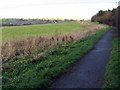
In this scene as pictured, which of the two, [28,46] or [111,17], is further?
[111,17]

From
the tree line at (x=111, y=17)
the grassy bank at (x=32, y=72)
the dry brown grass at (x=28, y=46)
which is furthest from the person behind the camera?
the tree line at (x=111, y=17)

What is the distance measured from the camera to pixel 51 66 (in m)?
16.9

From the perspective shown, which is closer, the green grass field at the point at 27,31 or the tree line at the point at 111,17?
the green grass field at the point at 27,31

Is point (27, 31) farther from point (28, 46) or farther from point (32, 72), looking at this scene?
point (32, 72)

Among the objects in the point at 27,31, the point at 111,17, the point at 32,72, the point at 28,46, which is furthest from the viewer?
the point at 111,17

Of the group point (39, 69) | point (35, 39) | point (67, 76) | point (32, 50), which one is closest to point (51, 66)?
point (39, 69)

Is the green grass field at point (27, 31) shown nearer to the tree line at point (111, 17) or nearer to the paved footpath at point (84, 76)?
the tree line at point (111, 17)

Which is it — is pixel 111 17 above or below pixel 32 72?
above

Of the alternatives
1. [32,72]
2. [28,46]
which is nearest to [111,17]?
[28,46]

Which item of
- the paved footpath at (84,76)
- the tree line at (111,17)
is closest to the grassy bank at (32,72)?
the paved footpath at (84,76)

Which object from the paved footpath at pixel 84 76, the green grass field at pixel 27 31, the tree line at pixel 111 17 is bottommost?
the green grass field at pixel 27 31

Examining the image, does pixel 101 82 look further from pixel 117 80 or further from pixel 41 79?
pixel 41 79

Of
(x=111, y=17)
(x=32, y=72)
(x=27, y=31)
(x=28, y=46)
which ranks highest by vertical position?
(x=111, y=17)

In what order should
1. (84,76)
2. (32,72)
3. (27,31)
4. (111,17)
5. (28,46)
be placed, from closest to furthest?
1. (84,76)
2. (32,72)
3. (28,46)
4. (27,31)
5. (111,17)
